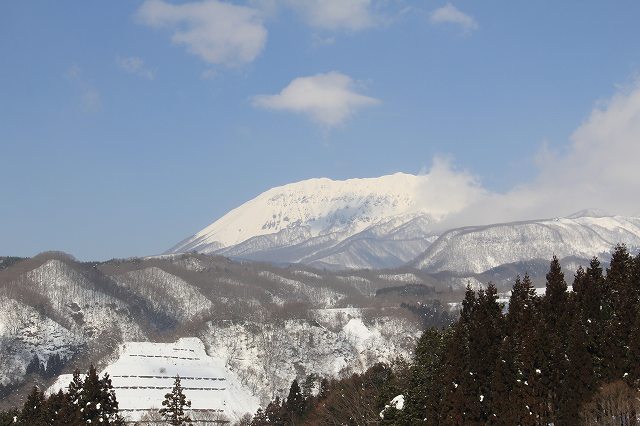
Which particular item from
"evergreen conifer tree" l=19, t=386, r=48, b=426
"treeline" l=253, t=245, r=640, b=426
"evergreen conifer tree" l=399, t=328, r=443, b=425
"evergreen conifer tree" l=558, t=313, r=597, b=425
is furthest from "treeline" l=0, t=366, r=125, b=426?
"evergreen conifer tree" l=558, t=313, r=597, b=425

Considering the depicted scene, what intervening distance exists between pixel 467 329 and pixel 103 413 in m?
38.0

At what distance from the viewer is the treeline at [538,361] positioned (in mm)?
66938

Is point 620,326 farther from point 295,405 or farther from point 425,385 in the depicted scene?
point 295,405

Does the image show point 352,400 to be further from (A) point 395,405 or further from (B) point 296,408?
(B) point 296,408

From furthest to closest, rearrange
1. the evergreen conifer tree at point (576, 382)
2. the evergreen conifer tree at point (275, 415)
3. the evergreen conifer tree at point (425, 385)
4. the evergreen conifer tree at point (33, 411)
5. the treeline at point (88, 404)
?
the evergreen conifer tree at point (275, 415), the evergreen conifer tree at point (33, 411), the treeline at point (88, 404), the evergreen conifer tree at point (425, 385), the evergreen conifer tree at point (576, 382)

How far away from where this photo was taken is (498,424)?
223ft

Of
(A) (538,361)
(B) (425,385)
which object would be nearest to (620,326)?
(A) (538,361)

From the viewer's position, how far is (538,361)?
68938 millimetres

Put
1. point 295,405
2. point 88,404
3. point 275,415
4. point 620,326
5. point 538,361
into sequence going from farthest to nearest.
Answer: point 275,415 < point 295,405 < point 88,404 < point 620,326 < point 538,361

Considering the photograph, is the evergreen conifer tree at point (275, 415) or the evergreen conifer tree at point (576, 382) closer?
the evergreen conifer tree at point (576, 382)

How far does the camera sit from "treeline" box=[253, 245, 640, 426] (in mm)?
66938

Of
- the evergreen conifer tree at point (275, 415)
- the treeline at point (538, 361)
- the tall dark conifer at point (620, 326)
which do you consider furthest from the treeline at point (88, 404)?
the evergreen conifer tree at point (275, 415)

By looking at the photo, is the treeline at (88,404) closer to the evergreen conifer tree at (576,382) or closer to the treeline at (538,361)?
the treeline at (538,361)

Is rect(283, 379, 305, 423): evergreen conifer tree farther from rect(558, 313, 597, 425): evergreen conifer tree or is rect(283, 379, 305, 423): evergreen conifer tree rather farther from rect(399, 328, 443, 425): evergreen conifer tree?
rect(558, 313, 597, 425): evergreen conifer tree
